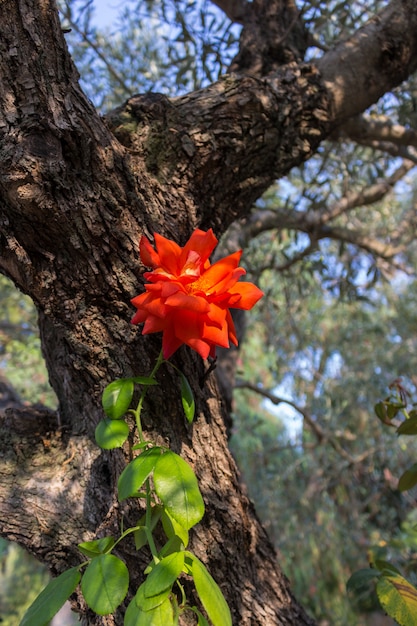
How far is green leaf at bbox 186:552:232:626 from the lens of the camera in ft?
2.92

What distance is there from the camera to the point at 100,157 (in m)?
1.26

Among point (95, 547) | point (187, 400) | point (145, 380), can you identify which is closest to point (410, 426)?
point (187, 400)

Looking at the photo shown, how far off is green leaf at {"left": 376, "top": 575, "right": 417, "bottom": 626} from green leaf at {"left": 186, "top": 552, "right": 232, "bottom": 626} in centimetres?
57

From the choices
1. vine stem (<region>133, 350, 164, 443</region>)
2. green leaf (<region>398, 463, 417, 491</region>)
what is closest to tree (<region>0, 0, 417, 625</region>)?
vine stem (<region>133, 350, 164, 443</region>)

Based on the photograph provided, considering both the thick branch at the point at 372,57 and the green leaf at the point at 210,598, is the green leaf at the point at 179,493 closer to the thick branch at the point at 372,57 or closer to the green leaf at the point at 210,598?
the green leaf at the point at 210,598

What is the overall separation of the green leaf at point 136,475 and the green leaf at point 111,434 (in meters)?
0.10

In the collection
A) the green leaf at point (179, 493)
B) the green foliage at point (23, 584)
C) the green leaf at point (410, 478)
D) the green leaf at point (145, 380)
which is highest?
the green leaf at point (410, 478)

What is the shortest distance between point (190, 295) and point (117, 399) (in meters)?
0.27

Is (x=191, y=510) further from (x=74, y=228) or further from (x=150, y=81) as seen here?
(x=150, y=81)

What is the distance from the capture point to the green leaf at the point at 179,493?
94cm

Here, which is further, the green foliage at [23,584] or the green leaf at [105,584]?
the green foliage at [23,584]

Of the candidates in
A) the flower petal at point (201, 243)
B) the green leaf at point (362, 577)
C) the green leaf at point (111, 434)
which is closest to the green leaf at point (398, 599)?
the green leaf at point (362, 577)

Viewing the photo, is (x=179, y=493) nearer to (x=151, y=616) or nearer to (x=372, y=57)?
(x=151, y=616)

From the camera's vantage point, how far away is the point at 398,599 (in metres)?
1.30
